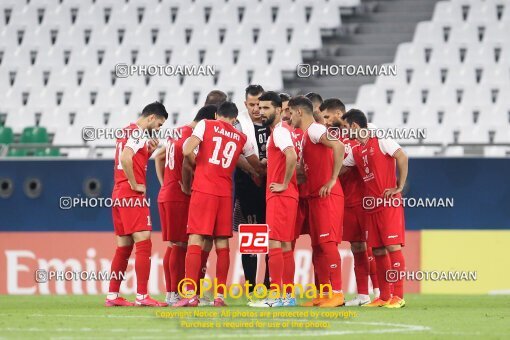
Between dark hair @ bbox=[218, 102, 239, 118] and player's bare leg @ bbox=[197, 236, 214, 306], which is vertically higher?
dark hair @ bbox=[218, 102, 239, 118]

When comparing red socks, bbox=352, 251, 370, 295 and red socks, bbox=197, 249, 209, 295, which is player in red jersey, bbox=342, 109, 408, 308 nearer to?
red socks, bbox=352, 251, 370, 295

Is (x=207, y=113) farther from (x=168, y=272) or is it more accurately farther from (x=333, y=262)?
(x=333, y=262)

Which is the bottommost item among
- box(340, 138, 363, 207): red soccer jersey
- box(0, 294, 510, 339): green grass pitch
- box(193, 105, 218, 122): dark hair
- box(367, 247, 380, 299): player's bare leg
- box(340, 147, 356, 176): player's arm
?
box(0, 294, 510, 339): green grass pitch

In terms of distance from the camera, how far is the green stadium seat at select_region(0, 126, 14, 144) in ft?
52.8

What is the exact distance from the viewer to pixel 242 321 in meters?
7.84

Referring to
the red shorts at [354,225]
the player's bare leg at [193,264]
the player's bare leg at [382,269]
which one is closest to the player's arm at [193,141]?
the player's bare leg at [193,264]

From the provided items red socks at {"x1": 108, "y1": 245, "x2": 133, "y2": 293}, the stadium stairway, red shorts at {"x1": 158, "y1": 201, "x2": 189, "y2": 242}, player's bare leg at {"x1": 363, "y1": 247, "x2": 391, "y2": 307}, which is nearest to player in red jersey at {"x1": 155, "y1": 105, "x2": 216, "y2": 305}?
red shorts at {"x1": 158, "y1": 201, "x2": 189, "y2": 242}

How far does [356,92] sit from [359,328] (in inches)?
375

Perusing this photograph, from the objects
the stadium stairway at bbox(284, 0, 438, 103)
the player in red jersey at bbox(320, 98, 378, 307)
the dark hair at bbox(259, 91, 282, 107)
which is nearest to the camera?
the dark hair at bbox(259, 91, 282, 107)

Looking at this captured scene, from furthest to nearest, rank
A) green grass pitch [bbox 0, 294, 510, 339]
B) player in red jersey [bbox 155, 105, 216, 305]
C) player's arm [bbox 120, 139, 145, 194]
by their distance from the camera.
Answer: player in red jersey [bbox 155, 105, 216, 305], player's arm [bbox 120, 139, 145, 194], green grass pitch [bbox 0, 294, 510, 339]

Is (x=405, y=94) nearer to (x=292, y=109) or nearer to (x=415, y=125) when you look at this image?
(x=415, y=125)

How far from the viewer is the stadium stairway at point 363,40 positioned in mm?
16797

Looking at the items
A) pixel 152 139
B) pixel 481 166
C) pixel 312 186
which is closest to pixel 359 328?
pixel 312 186

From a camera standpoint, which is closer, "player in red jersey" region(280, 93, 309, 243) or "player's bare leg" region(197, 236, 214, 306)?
"player in red jersey" region(280, 93, 309, 243)
